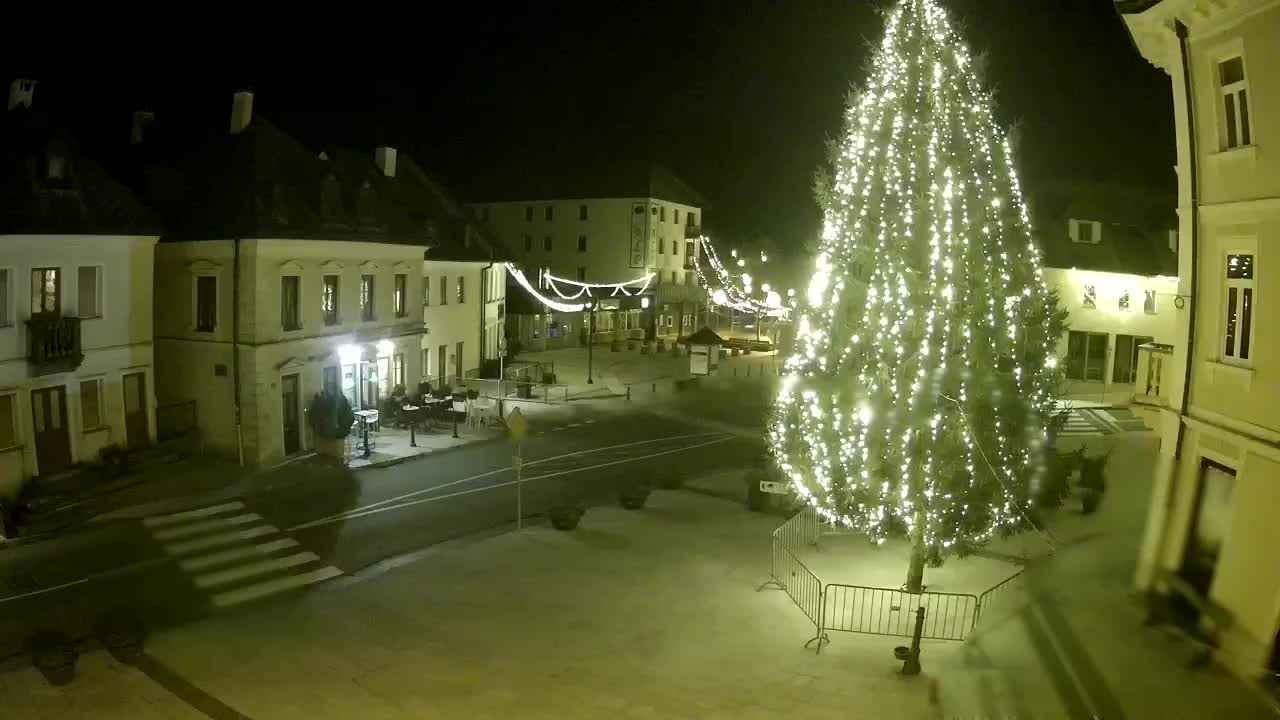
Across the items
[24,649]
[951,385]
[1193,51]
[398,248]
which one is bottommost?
[24,649]

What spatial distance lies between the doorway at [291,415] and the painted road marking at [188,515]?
4.66m

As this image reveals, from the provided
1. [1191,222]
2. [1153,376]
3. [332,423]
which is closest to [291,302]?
[332,423]

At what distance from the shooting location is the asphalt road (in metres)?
15.5

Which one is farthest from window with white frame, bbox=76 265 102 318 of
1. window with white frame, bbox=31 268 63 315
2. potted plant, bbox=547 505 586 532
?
potted plant, bbox=547 505 586 532

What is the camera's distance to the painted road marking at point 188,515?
20.0 m

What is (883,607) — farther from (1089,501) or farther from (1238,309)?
(1089,501)

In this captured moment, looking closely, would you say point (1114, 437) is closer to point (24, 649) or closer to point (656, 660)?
point (656, 660)

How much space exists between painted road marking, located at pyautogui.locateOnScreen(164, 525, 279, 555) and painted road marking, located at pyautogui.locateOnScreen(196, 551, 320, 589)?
155 cm

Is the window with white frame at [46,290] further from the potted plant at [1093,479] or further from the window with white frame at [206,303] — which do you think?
the potted plant at [1093,479]

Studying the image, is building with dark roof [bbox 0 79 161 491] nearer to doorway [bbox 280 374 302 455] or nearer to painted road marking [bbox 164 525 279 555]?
doorway [bbox 280 374 302 455]

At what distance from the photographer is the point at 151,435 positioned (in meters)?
24.6

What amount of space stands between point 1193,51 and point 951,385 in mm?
6170

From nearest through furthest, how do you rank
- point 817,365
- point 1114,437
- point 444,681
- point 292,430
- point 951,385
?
1. point 444,681
2. point 951,385
3. point 817,365
4. point 292,430
5. point 1114,437

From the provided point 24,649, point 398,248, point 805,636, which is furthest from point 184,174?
point 805,636
